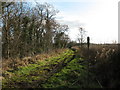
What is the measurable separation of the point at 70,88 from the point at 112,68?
194cm

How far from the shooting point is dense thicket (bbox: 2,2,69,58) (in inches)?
579

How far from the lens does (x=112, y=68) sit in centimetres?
514

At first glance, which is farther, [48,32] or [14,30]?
[48,32]

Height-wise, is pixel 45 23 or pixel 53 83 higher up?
pixel 45 23

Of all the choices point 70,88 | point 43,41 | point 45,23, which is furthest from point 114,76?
point 45,23

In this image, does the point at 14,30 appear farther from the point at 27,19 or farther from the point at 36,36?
the point at 36,36

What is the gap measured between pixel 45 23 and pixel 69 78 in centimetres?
2483

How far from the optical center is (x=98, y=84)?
191 inches

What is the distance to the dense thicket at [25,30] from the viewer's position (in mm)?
14703

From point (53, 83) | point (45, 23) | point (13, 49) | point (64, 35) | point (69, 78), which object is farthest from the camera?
point (64, 35)

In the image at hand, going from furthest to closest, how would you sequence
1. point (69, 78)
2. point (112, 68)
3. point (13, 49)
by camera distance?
point (13, 49), point (69, 78), point (112, 68)

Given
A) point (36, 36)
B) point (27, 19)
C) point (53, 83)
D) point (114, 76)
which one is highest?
point (27, 19)

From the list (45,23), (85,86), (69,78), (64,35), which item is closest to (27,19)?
(45,23)

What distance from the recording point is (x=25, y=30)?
22234 millimetres
